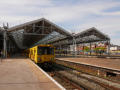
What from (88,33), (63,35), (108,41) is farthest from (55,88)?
(108,41)

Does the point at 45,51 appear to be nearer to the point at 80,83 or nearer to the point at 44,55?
the point at 44,55

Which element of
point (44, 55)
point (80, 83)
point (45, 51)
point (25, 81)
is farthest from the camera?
point (45, 51)

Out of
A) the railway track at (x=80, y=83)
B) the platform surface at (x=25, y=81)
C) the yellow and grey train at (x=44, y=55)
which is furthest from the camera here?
the yellow and grey train at (x=44, y=55)

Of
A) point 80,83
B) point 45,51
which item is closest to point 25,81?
point 80,83

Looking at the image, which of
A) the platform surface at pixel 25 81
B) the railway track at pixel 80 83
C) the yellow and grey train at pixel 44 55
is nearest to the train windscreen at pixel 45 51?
Answer: the yellow and grey train at pixel 44 55

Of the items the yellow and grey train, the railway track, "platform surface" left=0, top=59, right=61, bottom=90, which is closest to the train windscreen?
the yellow and grey train

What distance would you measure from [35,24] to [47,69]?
56.9ft

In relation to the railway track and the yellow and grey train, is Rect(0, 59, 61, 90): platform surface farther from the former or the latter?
the yellow and grey train

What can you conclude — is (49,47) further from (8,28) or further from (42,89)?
(8,28)

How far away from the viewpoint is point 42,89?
22.5 feet

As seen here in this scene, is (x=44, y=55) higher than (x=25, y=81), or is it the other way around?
(x=44, y=55)

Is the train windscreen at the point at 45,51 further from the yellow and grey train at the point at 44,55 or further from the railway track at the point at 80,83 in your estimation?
the railway track at the point at 80,83

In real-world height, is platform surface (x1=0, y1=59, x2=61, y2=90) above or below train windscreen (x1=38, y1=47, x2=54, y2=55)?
below

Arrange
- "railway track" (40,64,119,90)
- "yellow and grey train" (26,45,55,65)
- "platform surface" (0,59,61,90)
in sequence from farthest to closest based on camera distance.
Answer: "yellow and grey train" (26,45,55,65)
"railway track" (40,64,119,90)
"platform surface" (0,59,61,90)
